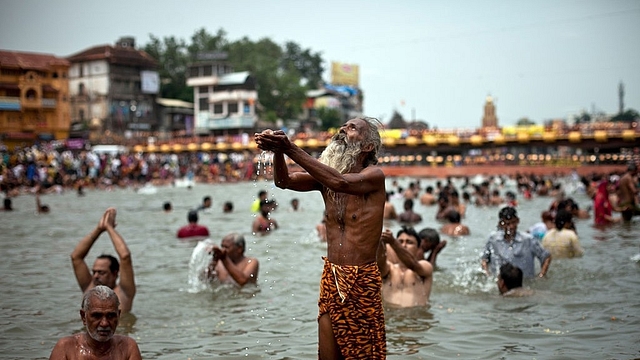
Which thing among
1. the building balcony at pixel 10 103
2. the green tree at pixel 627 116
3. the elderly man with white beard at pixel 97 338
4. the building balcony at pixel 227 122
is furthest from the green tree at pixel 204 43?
the elderly man with white beard at pixel 97 338

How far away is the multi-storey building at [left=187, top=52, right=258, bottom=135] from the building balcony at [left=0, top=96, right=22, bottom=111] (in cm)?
2107

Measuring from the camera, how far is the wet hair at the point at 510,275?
8344mm

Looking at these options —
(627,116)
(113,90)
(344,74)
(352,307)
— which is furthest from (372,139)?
(627,116)

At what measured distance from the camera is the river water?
6.80m

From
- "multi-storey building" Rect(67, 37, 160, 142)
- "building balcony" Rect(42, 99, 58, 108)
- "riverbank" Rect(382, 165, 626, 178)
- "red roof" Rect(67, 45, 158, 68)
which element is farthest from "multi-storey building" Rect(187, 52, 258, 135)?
"riverbank" Rect(382, 165, 626, 178)

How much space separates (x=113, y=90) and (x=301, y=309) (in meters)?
61.4

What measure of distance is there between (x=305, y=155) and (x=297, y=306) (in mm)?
5166

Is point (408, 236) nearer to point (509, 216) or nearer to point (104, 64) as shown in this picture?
point (509, 216)

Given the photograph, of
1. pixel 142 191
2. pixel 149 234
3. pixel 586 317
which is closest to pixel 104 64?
pixel 142 191

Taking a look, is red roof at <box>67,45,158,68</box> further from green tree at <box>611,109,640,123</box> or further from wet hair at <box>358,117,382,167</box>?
green tree at <box>611,109,640,123</box>

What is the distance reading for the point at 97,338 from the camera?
419cm

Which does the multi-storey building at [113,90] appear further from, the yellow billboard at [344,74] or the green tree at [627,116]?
the green tree at [627,116]

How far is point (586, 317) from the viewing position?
7863 mm

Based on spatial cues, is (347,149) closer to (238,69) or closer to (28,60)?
(28,60)
